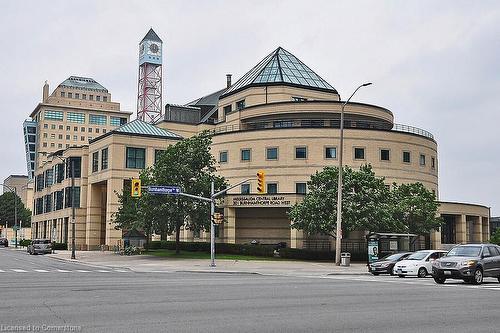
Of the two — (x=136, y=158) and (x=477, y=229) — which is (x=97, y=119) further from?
(x=477, y=229)

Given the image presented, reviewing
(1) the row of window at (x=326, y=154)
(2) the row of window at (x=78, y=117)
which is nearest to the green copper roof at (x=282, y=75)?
(1) the row of window at (x=326, y=154)

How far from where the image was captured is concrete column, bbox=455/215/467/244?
6750 cm

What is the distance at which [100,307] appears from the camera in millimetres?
14508

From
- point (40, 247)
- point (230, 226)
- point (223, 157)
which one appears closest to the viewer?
point (230, 226)

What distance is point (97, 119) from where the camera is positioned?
7525 inches

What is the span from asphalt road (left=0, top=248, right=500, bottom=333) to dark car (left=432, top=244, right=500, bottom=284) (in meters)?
3.56

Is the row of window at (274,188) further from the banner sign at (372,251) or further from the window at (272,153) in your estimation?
the banner sign at (372,251)

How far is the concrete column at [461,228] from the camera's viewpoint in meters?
67.5

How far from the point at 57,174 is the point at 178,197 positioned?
41.2 meters

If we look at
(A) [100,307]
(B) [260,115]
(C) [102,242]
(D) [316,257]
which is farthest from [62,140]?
(A) [100,307]

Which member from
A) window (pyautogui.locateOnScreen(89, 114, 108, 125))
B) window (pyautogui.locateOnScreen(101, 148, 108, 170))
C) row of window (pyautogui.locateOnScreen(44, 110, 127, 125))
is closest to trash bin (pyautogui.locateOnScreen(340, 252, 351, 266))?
window (pyautogui.locateOnScreen(101, 148, 108, 170))

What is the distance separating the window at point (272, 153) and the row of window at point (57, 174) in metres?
24.0

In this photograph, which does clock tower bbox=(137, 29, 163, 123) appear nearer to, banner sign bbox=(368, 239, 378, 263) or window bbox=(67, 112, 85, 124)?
window bbox=(67, 112, 85, 124)

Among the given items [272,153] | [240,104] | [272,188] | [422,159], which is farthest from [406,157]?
[240,104]
